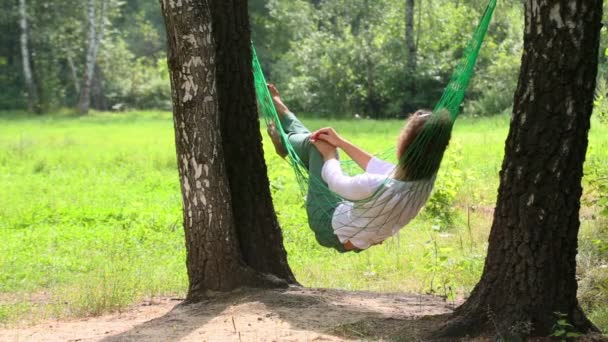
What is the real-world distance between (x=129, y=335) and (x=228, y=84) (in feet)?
4.71

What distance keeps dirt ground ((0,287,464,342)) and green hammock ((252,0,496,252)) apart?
0.38 metres

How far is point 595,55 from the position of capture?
322 cm

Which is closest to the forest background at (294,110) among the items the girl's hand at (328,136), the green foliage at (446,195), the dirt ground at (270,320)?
the green foliage at (446,195)

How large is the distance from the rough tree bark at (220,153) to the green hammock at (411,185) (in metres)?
0.40

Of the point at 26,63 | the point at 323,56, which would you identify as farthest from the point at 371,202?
the point at 26,63

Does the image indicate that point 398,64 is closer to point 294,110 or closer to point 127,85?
point 294,110

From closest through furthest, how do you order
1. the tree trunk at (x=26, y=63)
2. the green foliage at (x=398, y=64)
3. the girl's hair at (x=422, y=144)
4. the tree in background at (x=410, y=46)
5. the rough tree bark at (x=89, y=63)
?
the girl's hair at (x=422, y=144), the green foliage at (x=398, y=64), the tree in background at (x=410, y=46), the tree trunk at (x=26, y=63), the rough tree bark at (x=89, y=63)

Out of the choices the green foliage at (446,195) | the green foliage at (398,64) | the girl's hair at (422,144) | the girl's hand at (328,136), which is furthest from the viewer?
the green foliage at (398,64)

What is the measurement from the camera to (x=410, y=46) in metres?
21.0

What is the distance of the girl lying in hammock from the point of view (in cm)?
396

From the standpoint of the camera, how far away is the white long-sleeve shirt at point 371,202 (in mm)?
4020

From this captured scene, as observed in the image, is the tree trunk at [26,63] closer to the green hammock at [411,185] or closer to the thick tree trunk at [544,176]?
the green hammock at [411,185]

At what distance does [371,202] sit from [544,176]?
104 cm

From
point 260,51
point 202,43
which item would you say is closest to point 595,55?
point 202,43
